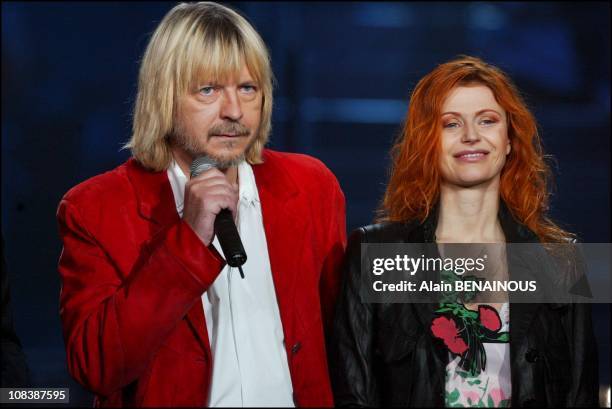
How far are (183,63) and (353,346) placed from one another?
86 cm

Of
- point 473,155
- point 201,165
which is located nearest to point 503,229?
point 473,155

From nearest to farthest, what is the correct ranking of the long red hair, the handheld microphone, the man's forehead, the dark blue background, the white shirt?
the handheld microphone < the white shirt < the man's forehead < the long red hair < the dark blue background

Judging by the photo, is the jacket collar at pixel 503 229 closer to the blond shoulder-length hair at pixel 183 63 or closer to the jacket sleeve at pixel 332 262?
the jacket sleeve at pixel 332 262

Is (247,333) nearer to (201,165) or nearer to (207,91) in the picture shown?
(201,165)

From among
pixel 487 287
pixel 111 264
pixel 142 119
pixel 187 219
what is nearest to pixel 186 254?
pixel 187 219

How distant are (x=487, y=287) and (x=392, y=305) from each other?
0.26 m

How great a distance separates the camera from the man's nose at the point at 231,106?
2.37 metres

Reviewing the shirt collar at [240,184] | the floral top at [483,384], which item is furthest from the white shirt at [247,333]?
the floral top at [483,384]

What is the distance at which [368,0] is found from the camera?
4.29 m

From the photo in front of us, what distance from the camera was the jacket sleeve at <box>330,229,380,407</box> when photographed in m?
2.39

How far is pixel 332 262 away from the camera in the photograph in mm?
2652

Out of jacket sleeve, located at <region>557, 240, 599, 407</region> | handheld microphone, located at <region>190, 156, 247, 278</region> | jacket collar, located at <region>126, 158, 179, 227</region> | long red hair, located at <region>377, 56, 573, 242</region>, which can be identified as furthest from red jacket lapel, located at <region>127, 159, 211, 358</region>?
jacket sleeve, located at <region>557, 240, 599, 407</region>

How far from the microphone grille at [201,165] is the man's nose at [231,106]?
12 cm

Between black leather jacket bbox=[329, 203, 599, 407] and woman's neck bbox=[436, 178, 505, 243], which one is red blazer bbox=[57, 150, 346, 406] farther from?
woman's neck bbox=[436, 178, 505, 243]
